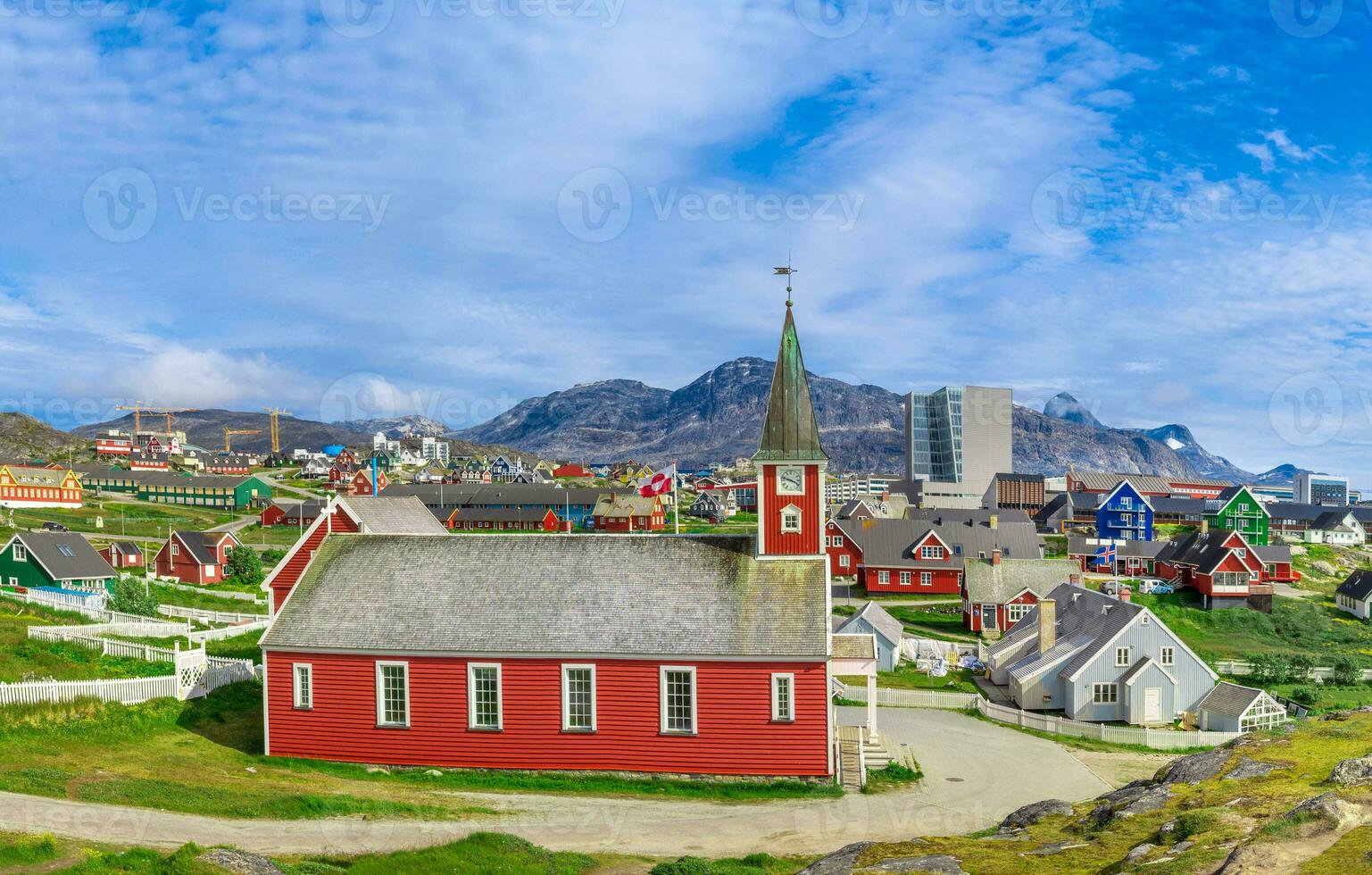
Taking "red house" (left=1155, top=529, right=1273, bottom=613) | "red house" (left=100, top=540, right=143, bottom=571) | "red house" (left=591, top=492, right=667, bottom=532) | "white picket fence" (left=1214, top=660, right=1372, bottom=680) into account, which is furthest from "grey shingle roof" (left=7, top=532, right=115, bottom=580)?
"red house" (left=1155, top=529, right=1273, bottom=613)

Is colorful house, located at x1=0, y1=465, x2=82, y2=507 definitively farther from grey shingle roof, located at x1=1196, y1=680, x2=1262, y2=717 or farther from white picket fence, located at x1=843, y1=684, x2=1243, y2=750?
grey shingle roof, located at x1=1196, y1=680, x2=1262, y2=717

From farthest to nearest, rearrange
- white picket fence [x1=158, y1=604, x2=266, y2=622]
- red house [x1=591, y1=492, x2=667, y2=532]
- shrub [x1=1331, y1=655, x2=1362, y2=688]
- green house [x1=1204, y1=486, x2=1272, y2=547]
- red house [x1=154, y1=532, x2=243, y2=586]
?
red house [x1=591, y1=492, x2=667, y2=532] < green house [x1=1204, y1=486, x2=1272, y2=547] < red house [x1=154, y1=532, x2=243, y2=586] < white picket fence [x1=158, y1=604, x2=266, y2=622] < shrub [x1=1331, y1=655, x2=1362, y2=688]

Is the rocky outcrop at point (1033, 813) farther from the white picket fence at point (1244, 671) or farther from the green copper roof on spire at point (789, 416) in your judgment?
the white picket fence at point (1244, 671)

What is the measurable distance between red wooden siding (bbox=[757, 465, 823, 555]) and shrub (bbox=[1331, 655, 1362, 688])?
3812cm

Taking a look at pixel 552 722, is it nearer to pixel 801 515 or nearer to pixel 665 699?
pixel 665 699

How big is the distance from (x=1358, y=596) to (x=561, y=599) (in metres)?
74.3

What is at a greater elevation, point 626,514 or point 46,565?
point 46,565

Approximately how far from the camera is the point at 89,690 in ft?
97.2

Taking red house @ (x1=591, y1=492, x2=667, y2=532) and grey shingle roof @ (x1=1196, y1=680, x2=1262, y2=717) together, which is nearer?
grey shingle roof @ (x1=1196, y1=680, x2=1262, y2=717)

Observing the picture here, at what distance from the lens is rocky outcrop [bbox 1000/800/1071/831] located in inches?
810

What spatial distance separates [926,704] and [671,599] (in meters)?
19.3

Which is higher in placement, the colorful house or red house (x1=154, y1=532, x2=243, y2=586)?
the colorful house

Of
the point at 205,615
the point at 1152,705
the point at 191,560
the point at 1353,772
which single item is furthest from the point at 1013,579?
the point at 191,560

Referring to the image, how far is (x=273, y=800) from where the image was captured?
2372 centimetres
